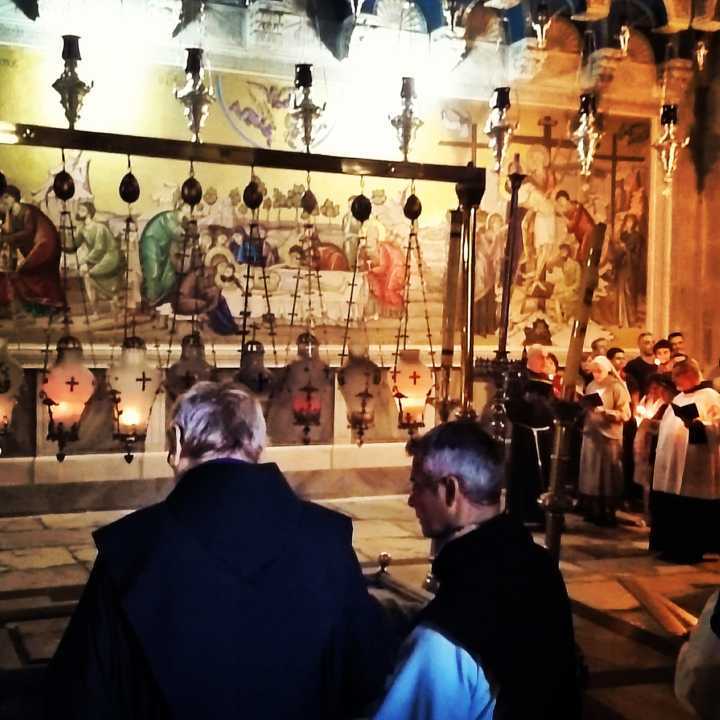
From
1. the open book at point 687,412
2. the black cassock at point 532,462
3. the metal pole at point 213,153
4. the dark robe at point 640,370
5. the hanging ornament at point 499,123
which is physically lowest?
the black cassock at point 532,462

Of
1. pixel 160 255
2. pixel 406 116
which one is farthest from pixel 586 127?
pixel 160 255

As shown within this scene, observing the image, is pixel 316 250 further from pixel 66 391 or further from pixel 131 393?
pixel 66 391

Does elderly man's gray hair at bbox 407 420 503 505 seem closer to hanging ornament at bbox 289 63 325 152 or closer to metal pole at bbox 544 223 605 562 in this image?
metal pole at bbox 544 223 605 562

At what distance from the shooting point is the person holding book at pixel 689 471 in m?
8.30

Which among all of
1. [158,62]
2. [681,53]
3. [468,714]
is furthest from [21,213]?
[468,714]

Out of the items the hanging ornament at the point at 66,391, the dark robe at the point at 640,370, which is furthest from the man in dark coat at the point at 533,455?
the hanging ornament at the point at 66,391

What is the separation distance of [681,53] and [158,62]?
612cm

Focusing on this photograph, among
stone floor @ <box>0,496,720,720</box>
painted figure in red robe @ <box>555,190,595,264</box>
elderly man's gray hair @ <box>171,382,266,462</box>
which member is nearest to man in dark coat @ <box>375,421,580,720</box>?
elderly man's gray hair @ <box>171,382,266,462</box>

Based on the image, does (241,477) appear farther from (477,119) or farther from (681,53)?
(681,53)

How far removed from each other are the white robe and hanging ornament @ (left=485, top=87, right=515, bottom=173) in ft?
11.4

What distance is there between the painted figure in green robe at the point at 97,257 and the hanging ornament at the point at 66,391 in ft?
14.9

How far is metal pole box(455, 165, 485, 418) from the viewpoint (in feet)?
17.5

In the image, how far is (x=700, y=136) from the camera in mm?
12547

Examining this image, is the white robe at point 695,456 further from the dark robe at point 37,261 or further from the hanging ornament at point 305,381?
the dark robe at point 37,261
